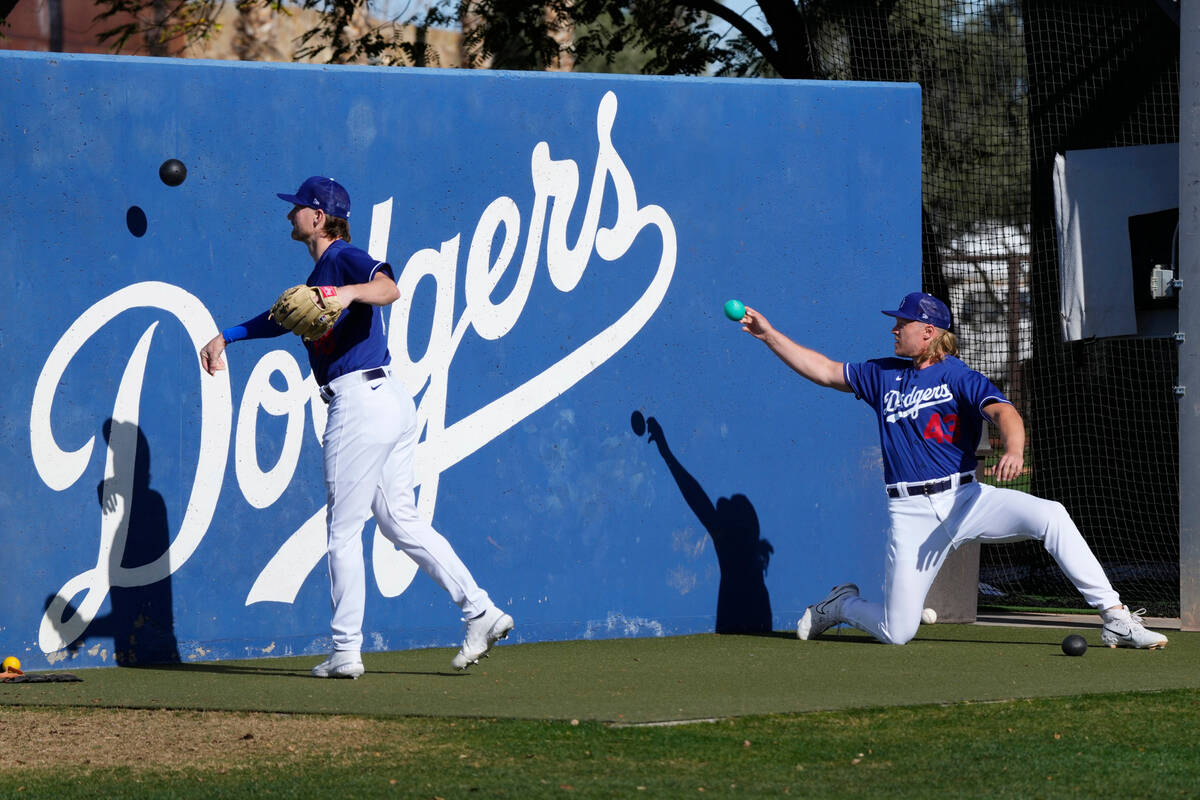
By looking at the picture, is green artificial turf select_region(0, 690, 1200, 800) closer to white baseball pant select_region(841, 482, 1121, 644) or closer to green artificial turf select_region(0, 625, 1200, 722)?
green artificial turf select_region(0, 625, 1200, 722)

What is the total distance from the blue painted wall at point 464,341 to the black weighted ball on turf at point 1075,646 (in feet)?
4.76

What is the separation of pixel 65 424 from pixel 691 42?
40.2ft

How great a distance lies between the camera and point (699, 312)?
26.2 ft

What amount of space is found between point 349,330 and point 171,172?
1.29 meters

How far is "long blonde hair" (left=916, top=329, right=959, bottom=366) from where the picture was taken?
24.6ft

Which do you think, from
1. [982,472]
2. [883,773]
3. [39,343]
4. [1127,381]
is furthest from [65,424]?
[1127,381]

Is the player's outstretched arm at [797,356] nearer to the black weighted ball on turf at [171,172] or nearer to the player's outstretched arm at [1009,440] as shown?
the player's outstretched arm at [1009,440]

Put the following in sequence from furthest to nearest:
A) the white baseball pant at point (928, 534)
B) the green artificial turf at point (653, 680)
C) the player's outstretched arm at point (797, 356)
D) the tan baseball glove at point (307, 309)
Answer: the player's outstretched arm at point (797, 356) → the white baseball pant at point (928, 534) → the tan baseball glove at point (307, 309) → the green artificial turf at point (653, 680)

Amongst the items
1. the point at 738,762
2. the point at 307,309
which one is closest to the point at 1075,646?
the point at 738,762

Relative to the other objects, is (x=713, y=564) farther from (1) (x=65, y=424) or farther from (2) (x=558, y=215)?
(1) (x=65, y=424)

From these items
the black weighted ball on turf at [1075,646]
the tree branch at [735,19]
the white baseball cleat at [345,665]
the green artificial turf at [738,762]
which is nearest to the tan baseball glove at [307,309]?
the white baseball cleat at [345,665]

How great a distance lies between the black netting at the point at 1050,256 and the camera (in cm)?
1166

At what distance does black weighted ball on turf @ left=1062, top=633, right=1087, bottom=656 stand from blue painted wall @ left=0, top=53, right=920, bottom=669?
4.76 ft

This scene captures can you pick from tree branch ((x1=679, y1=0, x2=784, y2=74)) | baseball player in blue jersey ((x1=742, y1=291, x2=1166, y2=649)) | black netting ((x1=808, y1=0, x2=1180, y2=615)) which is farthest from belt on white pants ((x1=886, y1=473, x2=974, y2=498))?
tree branch ((x1=679, y1=0, x2=784, y2=74))
